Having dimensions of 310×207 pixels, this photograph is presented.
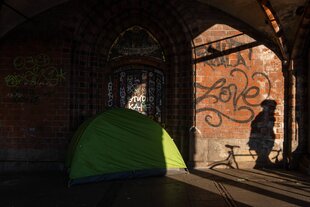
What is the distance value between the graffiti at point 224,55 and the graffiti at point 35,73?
3.90 meters

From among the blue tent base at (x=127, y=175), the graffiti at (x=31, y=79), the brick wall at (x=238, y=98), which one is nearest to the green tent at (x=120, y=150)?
the blue tent base at (x=127, y=175)

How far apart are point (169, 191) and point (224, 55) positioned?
4155 mm

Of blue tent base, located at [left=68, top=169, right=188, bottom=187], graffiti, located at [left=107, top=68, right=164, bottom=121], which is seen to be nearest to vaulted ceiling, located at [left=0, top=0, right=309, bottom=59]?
graffiti, located at [left=107, top=68, right=164, bottom=121]

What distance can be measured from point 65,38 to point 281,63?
5.73 meters

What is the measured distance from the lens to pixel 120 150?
7.00 meters

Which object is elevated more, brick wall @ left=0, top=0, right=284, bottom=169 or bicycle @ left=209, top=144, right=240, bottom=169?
brick wall @ left=0, top=0, right=284, bottom=169

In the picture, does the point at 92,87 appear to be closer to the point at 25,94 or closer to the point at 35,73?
the point at 35,73

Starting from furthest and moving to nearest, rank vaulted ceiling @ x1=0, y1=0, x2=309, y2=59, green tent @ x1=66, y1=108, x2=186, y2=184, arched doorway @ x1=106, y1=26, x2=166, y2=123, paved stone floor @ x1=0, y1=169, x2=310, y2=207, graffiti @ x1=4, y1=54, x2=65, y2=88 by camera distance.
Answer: arched doorway @ x1=106, y1=26, x2=166, y2=123 < graffiti @ x1=4, y1=54, x2=65, y2=88 < vaulted ceiling @ x1=0, y1=0, x2=309, y2=59 < green tent @ x1=66, y1=108, x2=186, y2=184 < paved stone floor @ x1=0, y1=169, x2=310, y2=207

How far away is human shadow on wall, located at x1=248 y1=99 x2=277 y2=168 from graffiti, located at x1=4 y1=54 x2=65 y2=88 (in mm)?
5266

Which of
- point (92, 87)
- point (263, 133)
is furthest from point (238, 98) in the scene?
point (92, 87)

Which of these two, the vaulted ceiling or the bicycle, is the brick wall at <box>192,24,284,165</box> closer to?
the bicycle

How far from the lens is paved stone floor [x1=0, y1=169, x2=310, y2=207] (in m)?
5.55

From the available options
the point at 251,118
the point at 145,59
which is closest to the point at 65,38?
the point at 145,59

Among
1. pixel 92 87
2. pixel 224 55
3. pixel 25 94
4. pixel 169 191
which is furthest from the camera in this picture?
pixel 92 87
